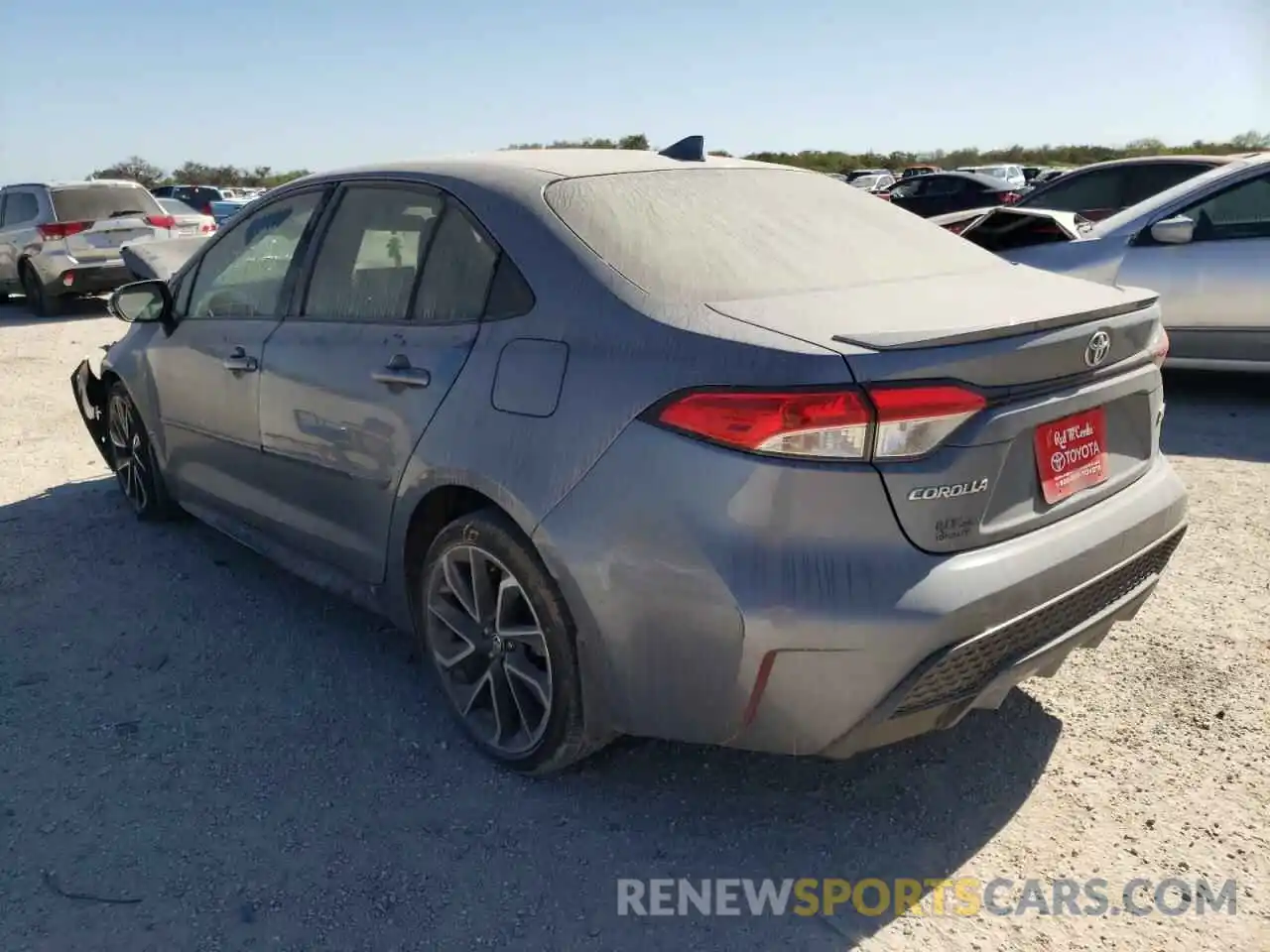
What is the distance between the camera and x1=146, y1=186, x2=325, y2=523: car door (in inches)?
147

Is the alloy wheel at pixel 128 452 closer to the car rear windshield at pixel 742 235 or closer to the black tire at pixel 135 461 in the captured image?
the black tire at pixel 135 461

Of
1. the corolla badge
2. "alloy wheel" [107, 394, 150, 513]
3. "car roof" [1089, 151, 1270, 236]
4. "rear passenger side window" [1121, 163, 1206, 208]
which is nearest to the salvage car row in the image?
the corolla badge

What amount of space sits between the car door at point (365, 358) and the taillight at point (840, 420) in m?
0.93

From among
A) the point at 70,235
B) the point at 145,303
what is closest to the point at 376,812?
the point at 145,303

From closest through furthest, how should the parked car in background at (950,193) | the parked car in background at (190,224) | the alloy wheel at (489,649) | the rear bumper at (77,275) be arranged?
the alloy wheel at (489,649)
the rear bumper at (77,275)
the parked car in background at (190,224)
the parked car in background at (950,193)

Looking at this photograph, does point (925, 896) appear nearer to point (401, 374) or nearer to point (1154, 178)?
point (401, 374)

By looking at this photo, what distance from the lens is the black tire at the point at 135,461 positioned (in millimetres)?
4793

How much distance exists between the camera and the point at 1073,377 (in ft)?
8.04

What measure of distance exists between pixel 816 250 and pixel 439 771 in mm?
1784

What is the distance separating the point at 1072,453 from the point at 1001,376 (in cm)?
35

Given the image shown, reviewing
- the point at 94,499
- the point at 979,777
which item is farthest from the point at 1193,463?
the point at 94,499

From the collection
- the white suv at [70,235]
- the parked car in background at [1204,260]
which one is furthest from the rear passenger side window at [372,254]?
the white suv at [70,235]

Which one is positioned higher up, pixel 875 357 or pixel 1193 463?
pixel 875 357

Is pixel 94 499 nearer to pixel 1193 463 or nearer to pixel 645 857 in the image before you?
pixel 645 857
